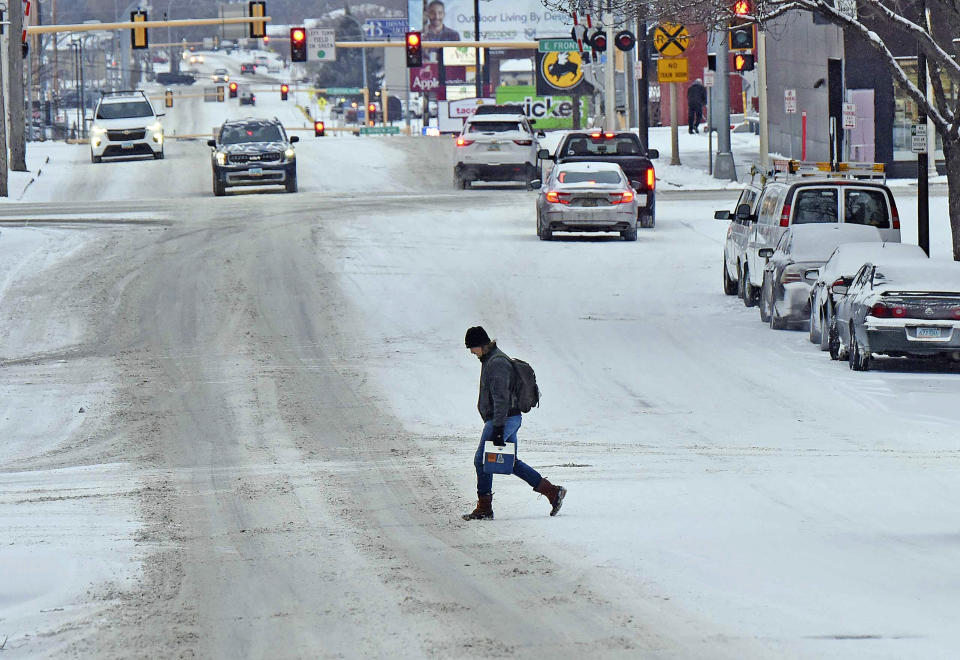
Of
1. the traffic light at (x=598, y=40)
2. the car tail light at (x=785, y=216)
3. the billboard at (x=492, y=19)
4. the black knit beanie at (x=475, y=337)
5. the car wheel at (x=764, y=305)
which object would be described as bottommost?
the car wheel at (x=764, y=305)

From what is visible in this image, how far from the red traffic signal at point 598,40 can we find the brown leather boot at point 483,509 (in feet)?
129

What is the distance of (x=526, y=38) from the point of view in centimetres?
11344

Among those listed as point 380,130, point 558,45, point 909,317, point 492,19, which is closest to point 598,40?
point 558,45

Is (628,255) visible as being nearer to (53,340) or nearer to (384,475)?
(53,340)

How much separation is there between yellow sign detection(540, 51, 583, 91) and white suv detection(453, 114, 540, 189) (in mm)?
38938

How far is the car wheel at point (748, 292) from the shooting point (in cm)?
2411

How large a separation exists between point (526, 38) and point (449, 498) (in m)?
103

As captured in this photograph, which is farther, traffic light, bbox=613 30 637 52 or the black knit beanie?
traffic light, bbox=613 30 637 52

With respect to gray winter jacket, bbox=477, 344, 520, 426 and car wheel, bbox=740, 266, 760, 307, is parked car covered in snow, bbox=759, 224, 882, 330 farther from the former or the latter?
gray winter jacket, bbox=477, 344, 520, 426

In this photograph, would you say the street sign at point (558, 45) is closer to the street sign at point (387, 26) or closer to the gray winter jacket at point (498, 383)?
the gray winter jacket at point (498, 383)

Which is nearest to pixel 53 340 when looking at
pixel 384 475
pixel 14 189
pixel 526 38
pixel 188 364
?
pixel 188 364

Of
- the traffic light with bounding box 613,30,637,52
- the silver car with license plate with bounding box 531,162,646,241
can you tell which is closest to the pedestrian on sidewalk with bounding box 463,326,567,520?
the silver car with license plate with bounding box 531,162,646,241

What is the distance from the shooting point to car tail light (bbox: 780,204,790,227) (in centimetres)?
2277

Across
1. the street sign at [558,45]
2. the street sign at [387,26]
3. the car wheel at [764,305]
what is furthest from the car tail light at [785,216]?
the street sign at [387,26]
